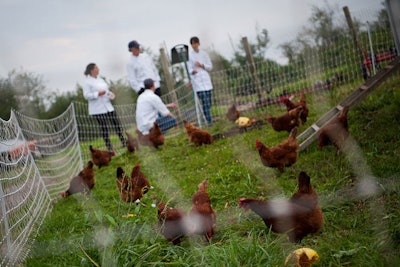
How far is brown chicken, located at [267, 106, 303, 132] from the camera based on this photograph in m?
3.69

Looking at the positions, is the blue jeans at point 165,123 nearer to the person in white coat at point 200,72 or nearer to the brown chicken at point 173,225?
the person in white coat at point 200,72

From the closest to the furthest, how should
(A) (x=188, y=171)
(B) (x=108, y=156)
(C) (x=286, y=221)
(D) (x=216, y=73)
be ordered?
1. (C) (x=286, y=221)
2. (A) (x=188, y=171)
3. (B) (x=108, y=156)
4. (D) (x=216, y=73)

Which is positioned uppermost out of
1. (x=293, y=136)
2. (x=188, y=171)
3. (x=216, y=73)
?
(x=216, y=73)

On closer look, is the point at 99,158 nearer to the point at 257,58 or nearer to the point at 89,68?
the point at 89,68

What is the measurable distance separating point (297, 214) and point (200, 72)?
4.32 meters

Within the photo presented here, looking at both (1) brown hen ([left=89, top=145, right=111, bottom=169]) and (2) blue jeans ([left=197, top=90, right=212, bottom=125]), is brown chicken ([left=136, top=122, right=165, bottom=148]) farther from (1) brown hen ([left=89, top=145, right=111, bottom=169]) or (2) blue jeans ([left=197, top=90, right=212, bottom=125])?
(2) blue jeans ([left=197, top=90, right=212, bottom=125])

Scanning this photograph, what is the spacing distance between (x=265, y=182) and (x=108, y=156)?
8.51ft

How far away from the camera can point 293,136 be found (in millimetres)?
2801

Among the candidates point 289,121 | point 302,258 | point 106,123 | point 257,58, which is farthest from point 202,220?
point 257,58

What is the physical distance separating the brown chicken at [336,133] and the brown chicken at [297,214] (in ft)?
3.70

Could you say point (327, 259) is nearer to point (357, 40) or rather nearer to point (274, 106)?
point (274, 106)

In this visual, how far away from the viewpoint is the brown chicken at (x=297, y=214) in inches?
68.3

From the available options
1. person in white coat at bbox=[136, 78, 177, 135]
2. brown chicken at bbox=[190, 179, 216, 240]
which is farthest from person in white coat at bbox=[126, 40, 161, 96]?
brown chicken at bbox=[190, 179, 216, 240]

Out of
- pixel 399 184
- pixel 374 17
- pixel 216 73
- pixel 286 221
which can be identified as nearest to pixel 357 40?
pixel 374 17
